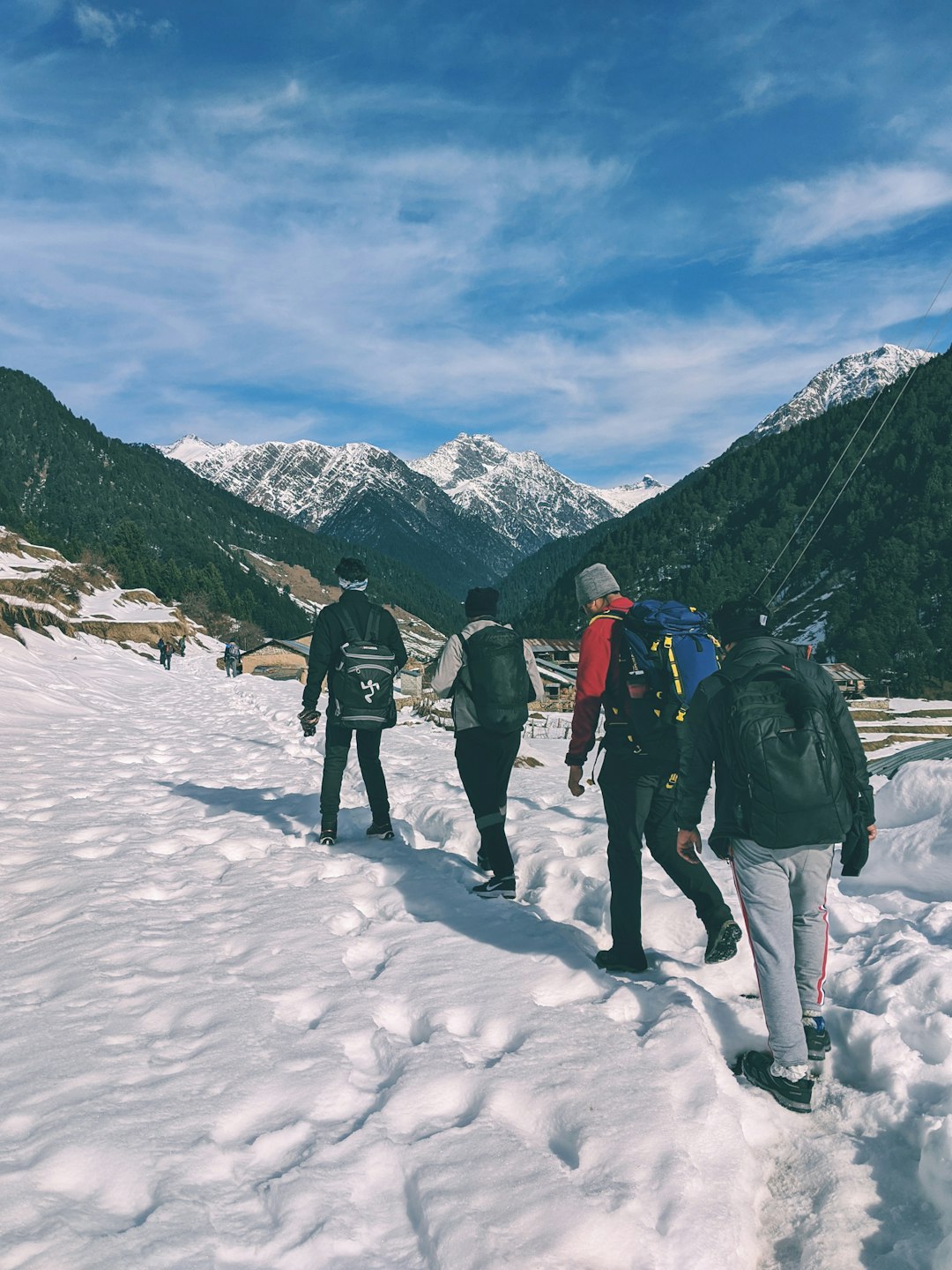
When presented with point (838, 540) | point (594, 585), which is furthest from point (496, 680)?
point (838, 540)

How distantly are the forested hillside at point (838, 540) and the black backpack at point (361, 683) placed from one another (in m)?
106

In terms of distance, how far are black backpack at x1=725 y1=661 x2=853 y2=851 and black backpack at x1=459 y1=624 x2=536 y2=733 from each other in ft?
8.38

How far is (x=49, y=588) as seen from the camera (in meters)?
44.8

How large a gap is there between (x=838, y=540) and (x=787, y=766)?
17226cm

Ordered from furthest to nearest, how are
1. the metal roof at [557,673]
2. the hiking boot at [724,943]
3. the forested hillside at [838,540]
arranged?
the forested hillside at [838,540], the metal roof at [557,673], the hiking boot at [724,943]

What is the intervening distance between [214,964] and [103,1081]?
129cm

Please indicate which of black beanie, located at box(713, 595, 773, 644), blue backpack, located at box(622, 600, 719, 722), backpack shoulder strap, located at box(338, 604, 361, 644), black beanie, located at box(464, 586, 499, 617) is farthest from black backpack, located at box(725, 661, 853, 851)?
backpack shoulder strap, located at box(338, 604, 361, 644)

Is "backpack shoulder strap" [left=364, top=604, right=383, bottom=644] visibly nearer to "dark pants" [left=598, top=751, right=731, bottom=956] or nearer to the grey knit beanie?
the grey knit beanie

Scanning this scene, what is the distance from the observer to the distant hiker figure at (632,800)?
4.50m

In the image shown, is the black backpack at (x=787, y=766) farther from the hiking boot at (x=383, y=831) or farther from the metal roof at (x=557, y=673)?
the metal roof at (x=557, y=673)

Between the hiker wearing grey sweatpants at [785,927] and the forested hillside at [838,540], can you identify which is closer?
the hiker wearing grey sweatpants at [785,927]

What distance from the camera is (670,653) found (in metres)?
4.46

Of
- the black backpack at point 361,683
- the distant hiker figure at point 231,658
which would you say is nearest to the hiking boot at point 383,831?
the black backpack at point 361,683

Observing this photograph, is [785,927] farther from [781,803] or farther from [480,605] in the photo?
[480,605]
